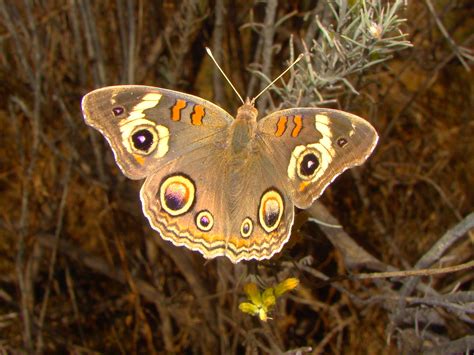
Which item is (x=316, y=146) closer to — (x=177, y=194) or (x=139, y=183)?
(x=177, y=194)

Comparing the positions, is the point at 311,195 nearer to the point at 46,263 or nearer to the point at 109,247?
the point at 109,247

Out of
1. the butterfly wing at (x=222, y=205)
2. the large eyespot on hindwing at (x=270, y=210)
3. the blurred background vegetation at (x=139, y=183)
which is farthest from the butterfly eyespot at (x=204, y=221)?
the blurred background vegetation at (x=139, y=183)

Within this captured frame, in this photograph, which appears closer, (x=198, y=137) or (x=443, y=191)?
(x=198, y=137)

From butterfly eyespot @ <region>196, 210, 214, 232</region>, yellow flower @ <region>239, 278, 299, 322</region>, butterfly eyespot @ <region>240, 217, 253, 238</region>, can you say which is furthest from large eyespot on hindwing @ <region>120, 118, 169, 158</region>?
yellow flower @ <region>239, 278, 299, 322</region>

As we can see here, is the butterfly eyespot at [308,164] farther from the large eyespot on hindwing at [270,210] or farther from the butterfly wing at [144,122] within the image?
the butterfly wing at [144,122]

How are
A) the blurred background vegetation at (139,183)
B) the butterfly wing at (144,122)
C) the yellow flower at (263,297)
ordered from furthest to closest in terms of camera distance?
1. the blurred background vegetation at (139,183)
2. the butterfly wing at (144,122)
3. the yellow flower at (263,297)

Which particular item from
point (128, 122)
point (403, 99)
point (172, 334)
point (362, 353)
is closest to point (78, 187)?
point (172, 334)

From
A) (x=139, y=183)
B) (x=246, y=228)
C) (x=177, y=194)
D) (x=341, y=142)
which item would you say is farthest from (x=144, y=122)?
(x=139, y=183)
